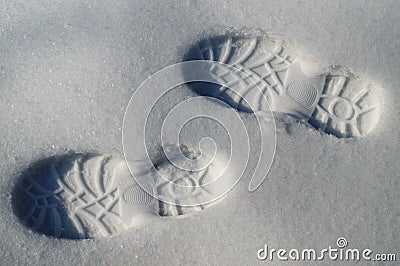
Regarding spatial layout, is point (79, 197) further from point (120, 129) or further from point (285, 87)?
point (285, 87)

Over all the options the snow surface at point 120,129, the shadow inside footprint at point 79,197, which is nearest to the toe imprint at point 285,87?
the snow surface at point 120,129

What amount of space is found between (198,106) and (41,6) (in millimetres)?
622

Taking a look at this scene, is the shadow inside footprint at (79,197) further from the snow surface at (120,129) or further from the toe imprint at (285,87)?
the toe imprint at (285,87)

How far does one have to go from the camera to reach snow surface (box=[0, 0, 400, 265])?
149cm

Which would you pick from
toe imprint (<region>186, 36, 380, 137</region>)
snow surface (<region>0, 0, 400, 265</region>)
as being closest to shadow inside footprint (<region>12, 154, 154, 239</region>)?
snow surface (<region>0, 0, 400, 265</region>)

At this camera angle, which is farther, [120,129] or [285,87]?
[285,87]

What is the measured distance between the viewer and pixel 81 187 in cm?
157

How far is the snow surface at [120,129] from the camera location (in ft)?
4.88

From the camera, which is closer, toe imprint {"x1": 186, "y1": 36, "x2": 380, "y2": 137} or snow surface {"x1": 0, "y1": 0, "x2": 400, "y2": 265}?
snow surface {"x1": 0, "y1": 0, "x2": 400, "y2": 265}

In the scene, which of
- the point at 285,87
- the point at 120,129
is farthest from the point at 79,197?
the point at 285,87

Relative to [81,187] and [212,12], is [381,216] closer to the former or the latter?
[212,12]

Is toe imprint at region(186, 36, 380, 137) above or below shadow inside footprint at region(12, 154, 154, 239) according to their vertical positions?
above

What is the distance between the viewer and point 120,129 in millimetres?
1527

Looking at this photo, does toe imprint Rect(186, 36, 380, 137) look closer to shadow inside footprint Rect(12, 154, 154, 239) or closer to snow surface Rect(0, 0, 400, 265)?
snow surface Rect(0, 0, 400, 265)
